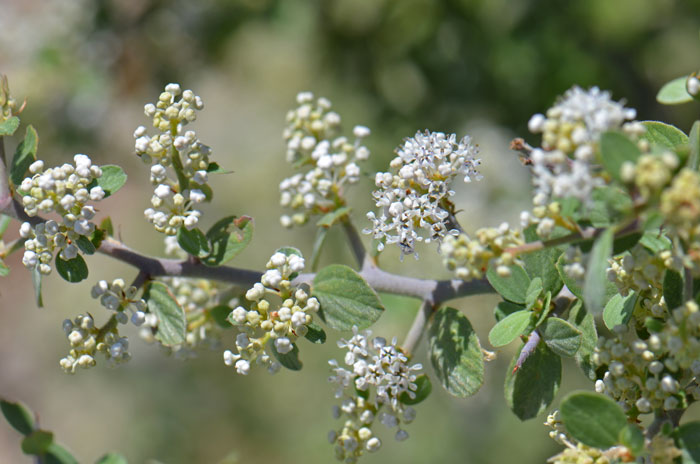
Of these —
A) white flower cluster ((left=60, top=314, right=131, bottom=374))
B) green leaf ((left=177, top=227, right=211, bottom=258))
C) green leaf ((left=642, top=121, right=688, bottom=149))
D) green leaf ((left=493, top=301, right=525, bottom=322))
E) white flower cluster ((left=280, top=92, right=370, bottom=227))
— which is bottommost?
white flower cluster ((left=60, top=314, right=131, bottom=374))

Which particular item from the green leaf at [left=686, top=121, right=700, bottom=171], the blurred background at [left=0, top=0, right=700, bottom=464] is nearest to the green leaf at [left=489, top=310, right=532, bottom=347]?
the green leaf at [left=686, top=121, right=700, bottom=171]

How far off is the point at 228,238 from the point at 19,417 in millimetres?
539

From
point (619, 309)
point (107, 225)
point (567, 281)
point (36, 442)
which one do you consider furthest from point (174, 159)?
point (619, 309)

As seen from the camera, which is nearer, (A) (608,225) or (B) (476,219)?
(A) (608,225)

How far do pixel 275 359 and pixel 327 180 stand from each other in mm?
469

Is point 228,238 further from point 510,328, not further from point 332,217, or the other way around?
point 510,328

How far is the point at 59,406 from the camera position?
702cm

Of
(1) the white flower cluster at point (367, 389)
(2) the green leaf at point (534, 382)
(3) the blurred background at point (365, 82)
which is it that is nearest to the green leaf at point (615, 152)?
(2) the green leaf at point (534, 382)

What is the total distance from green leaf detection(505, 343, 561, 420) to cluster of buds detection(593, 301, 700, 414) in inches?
5.1

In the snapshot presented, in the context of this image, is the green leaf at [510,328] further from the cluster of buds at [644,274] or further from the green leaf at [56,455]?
the green leaf at [56,455]

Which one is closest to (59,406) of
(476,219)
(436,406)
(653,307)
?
(436,406)

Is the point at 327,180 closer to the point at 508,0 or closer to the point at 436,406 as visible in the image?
the point at 508,0

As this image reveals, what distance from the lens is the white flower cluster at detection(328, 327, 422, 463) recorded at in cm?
148

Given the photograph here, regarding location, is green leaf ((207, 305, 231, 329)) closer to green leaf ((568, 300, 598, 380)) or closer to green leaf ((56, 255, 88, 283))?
green leaf ((56, 255, 88, 283))
